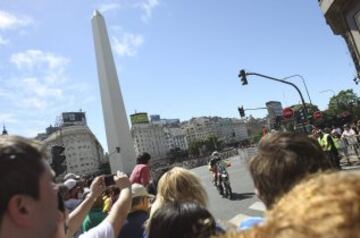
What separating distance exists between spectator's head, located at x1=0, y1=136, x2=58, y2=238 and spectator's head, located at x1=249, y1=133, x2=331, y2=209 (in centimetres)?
126

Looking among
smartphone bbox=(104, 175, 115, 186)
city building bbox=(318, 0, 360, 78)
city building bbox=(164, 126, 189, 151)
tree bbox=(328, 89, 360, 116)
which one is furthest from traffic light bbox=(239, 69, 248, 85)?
city building bbox=(164, 126, 189, 151)

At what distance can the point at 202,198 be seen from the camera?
385 centimetres

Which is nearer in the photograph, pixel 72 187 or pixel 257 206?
pixel 72 187

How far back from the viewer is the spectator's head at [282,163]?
236cm

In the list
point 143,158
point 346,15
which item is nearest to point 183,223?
point 143,158

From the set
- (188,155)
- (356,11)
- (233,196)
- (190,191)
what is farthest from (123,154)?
(188,155)

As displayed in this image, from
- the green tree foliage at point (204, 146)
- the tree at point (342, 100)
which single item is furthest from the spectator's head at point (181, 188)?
the green tree foliage at point (204, 146)

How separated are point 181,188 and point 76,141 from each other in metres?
141

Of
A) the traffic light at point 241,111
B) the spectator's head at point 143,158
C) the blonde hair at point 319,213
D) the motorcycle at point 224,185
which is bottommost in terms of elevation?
the motorcycle at point 224,185

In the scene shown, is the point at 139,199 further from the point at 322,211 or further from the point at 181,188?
the point at 322,211

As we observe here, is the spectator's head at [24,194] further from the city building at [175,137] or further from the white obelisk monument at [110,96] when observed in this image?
the city building at [175,137]

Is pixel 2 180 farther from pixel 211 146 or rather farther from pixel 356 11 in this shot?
pixel 211 146

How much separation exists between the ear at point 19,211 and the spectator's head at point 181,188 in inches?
84.9

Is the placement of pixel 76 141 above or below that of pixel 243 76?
above
